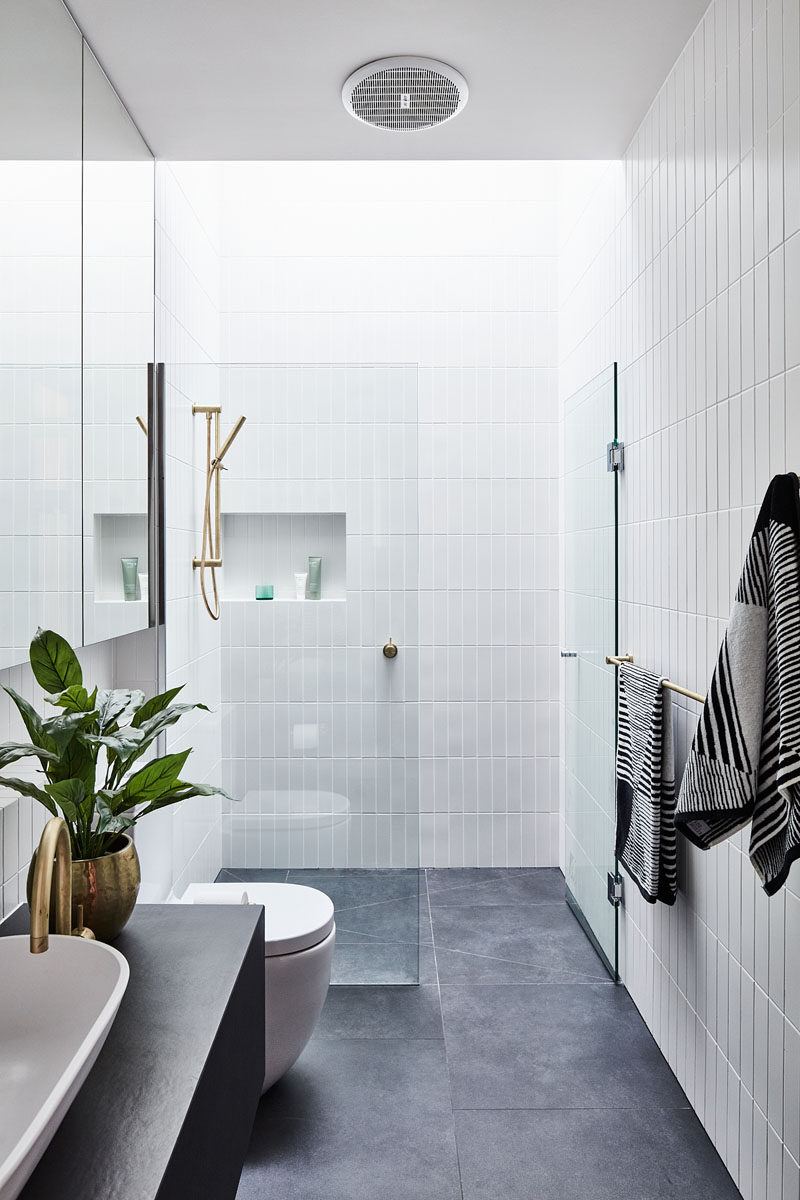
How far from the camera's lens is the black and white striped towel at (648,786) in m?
2.11

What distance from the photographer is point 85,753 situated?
151 centimetres

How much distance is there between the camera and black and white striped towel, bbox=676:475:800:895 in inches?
52.6

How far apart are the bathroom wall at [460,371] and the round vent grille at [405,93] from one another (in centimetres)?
117

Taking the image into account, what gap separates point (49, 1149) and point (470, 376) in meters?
3.16

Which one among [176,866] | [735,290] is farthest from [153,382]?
[735,290]

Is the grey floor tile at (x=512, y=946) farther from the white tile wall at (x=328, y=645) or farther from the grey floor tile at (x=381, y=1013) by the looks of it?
the white tile wall at (x=328, y=645)

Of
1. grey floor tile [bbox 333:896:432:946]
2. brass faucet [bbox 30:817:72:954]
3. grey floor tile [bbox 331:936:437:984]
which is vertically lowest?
grey floor tile [bbox 331:936:437:984]

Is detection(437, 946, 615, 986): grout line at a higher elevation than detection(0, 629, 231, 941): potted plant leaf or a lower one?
lower

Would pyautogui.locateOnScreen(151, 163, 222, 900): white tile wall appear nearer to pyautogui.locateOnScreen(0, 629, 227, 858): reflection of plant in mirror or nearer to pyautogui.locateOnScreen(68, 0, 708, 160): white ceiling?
pyautogui.locateOnScreen(68, 0, 708, 160): white ceiling

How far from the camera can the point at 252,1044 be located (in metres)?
1.46

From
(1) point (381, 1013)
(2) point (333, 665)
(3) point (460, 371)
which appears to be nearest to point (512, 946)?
(1) point (381, 1013)

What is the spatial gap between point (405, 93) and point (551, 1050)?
2601 millimetres

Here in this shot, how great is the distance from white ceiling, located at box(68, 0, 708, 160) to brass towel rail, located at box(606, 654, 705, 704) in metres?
1.54

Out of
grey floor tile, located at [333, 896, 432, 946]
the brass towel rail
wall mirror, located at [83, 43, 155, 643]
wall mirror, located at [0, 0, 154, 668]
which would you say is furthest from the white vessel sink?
grey floor tile, located at [333, 896, 432, 946]
